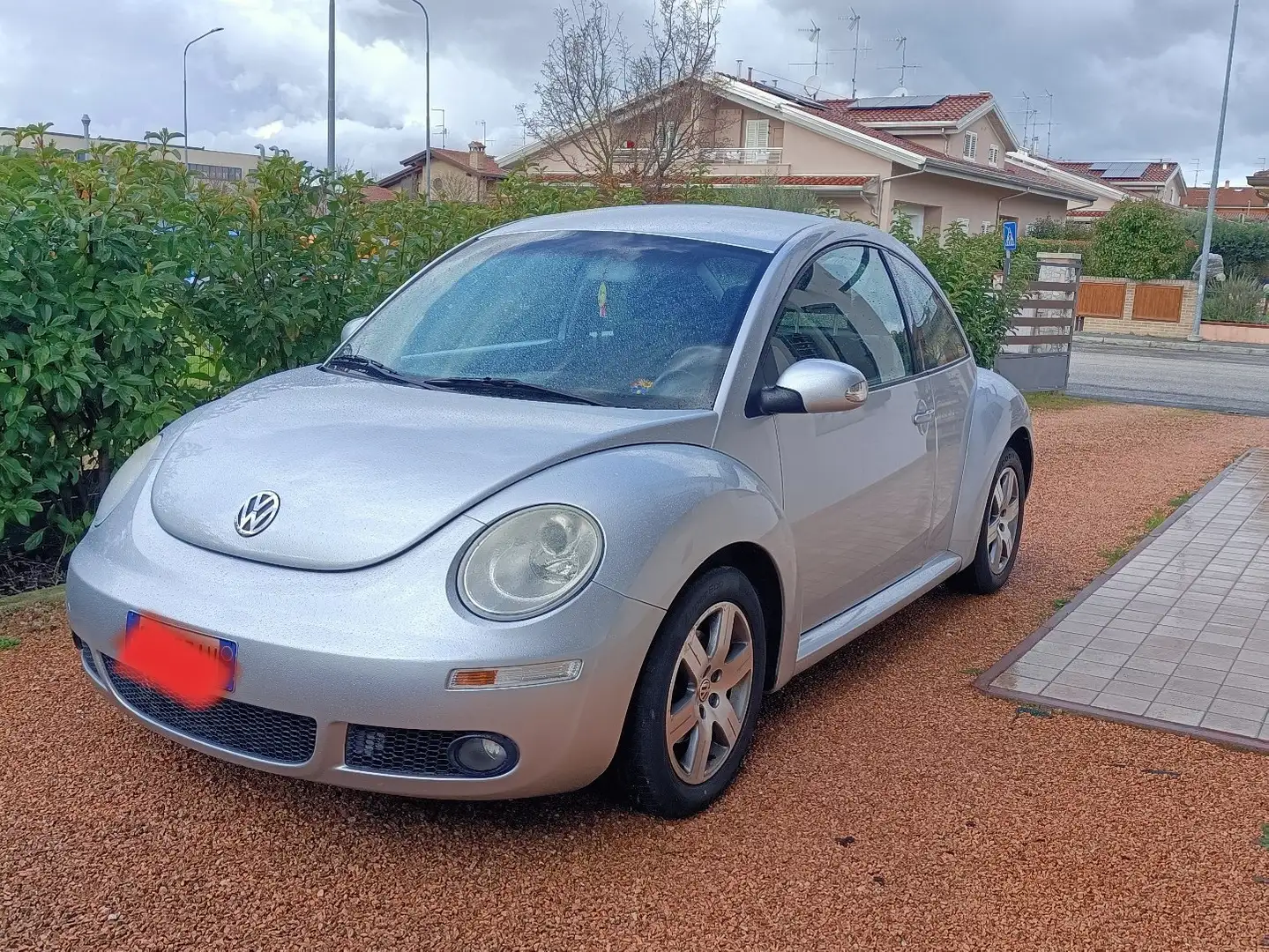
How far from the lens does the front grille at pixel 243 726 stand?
9.88 feet

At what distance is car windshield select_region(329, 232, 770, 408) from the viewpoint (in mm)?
3809

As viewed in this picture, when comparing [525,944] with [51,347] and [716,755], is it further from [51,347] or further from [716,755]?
[51,347]

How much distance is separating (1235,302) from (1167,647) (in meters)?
33.0

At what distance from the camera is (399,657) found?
2.86 meters

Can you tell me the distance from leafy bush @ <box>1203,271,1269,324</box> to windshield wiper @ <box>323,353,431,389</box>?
3370 centimetres

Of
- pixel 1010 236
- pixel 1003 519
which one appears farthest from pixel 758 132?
pixel 1003 519

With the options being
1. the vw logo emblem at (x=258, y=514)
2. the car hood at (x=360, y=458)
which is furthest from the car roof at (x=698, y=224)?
the vw logo emblem at (x=258, y=514)

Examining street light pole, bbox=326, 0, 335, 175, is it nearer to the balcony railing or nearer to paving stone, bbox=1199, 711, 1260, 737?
the balcony railing

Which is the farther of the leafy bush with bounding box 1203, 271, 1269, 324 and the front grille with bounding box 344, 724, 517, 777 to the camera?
the leafy bush with bounding box 1203, 271, 1269, 324

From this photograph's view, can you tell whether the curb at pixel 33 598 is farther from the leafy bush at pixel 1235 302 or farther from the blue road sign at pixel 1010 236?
the leafy bush at pixel 1235 302

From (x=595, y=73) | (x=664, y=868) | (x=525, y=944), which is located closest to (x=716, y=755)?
(x=664, y=868)

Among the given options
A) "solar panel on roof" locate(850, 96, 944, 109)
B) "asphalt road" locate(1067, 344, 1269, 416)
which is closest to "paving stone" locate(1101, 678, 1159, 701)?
"asphalt road" locate(1067, 344, 1269, 416)

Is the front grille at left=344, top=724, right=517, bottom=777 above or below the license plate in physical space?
below

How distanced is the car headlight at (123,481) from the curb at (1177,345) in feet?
96.6
